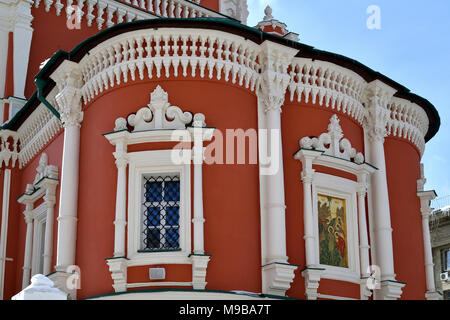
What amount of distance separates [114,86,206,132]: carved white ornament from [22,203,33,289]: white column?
3.88 metres

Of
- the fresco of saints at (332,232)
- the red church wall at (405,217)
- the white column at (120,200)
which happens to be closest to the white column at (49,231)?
the white column at (120,200)

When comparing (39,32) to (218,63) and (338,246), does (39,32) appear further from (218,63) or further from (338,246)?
(338,246)

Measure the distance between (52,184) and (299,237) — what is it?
4.97 metres

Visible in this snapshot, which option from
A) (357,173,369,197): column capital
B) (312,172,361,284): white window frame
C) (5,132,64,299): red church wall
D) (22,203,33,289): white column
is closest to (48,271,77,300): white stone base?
(22,203,33,289): white column

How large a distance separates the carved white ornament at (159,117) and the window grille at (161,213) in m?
0.91

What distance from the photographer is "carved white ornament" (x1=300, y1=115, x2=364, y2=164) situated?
16328mm

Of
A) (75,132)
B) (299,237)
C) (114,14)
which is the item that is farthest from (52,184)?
(114,14)

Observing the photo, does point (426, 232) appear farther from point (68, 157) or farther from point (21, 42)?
point (21, 42)

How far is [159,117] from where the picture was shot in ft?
50.8

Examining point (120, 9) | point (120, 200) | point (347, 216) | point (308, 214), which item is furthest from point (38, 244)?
point (120, 9)

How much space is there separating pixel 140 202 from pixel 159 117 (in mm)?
1569

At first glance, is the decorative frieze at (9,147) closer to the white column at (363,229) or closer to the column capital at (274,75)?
the column capital at (274,75)

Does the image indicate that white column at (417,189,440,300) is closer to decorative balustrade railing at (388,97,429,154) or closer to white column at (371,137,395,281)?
decorative balustrade railing at (388,97,429,154)

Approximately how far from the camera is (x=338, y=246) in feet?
53.3
